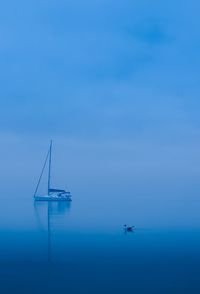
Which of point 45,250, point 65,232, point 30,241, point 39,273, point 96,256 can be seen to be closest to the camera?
point 39,273

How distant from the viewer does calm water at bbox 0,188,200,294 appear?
19.3 m

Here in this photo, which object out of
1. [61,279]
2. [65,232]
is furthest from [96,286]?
[65,232]

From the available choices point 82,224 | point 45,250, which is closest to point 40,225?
point 82,224

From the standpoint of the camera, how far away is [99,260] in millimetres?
24391

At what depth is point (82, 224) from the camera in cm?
4475

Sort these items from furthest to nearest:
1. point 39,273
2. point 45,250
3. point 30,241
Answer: point 30,241, point 45,250, point 39,273

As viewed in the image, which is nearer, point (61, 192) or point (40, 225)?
point (40, 225)

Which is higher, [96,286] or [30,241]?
[30,241]

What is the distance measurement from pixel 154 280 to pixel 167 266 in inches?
117

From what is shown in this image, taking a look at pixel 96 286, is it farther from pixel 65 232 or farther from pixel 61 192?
pixel 61 192

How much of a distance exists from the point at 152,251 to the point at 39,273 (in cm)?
882

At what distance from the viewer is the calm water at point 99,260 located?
63.3ft

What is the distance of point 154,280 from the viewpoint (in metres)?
20.2

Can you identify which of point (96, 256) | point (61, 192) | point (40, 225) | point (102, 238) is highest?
point (61, 192)
